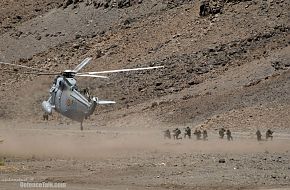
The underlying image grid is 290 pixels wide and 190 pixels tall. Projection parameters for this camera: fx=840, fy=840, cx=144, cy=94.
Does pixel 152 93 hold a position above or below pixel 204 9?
below

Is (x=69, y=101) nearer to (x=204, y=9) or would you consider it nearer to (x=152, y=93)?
(x=152, y=93)

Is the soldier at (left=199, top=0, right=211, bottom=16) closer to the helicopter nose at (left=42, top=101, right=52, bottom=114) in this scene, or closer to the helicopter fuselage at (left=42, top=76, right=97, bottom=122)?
the helicopter fuselage at (left=42, top=76, right=97, bottom=122)

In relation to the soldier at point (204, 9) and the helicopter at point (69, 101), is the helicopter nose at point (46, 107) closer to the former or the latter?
the helicopter at point (69, 101)

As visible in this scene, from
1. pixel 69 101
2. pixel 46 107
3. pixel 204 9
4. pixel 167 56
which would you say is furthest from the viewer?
pixel 204 9

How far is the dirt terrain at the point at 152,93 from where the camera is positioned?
2580cm

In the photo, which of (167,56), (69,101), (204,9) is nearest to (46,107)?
(69,101)

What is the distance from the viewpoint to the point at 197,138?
43375 mm

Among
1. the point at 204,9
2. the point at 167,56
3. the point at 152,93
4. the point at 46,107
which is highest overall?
the point at 204,9

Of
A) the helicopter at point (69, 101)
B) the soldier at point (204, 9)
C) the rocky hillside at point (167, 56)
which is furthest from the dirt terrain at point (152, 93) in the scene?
the helicopter at point (69, 101)

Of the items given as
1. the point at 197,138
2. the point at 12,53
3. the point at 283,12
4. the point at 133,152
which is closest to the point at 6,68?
the point at 12,53

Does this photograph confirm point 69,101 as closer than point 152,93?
Yes

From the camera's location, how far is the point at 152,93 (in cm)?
7175

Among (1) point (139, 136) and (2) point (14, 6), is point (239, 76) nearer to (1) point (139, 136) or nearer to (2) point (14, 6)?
(1) point (139, 136)

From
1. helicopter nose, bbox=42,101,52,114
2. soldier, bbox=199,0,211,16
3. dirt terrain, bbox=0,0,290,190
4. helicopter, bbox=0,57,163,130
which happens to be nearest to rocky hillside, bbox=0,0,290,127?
dirt terrain, bbox=0,0,290,190
